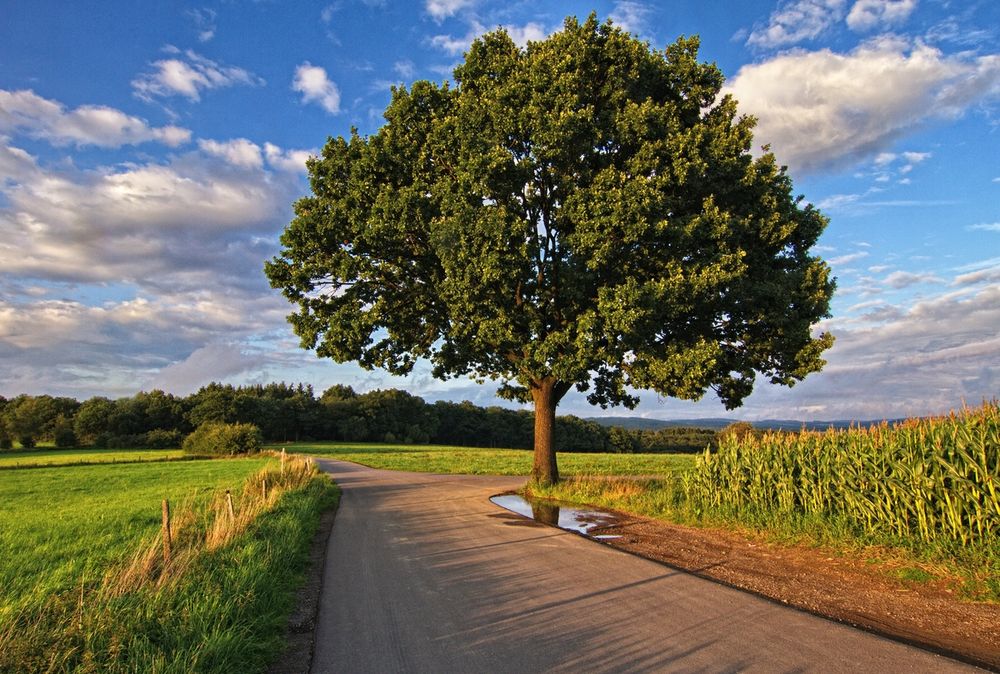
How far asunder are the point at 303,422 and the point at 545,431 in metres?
95.9

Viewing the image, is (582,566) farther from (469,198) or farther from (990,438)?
(469,198)

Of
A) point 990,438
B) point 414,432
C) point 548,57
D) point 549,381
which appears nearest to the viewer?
point 990,438

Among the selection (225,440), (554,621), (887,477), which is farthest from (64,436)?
(887,477)

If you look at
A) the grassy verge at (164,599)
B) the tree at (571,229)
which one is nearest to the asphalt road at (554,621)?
the grassy verge at (164,599)

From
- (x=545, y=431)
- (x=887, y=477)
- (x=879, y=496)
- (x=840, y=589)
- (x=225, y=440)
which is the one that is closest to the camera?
(x=840, y=589)

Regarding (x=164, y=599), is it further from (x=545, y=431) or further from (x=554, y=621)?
(x=545, y=431)

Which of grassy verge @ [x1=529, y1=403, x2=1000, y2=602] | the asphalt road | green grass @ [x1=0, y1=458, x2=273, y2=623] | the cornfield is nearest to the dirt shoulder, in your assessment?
grassy verge @ [x1=529, y1=403, x2=1000, y2=602]

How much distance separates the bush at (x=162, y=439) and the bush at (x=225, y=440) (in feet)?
68.9

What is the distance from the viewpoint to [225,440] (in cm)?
6412

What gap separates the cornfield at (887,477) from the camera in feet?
26.9

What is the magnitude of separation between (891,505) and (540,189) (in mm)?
11675

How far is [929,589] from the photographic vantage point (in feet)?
24.3

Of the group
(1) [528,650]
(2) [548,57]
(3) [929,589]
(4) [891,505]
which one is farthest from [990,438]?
(2) [548,57]

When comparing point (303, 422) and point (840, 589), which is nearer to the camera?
point (840, 589)
